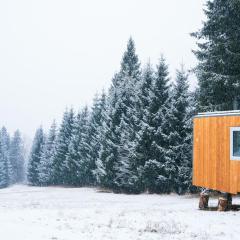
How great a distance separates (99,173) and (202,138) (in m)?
23.3

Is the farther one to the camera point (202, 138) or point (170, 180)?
point (170, 180)

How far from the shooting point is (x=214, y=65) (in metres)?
27.0

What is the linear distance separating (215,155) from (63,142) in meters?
48.2

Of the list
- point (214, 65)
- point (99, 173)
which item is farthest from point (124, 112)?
point (214, 65)

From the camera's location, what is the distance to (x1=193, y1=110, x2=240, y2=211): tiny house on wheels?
18.5 metres

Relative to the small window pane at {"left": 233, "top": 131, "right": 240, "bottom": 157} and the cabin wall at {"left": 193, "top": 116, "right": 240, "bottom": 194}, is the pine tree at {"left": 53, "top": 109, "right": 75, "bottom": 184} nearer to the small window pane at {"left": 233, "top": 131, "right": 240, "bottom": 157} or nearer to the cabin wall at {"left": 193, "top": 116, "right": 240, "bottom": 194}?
the cabin wall at {"left": 193, "top": 116, "right": 240, "bottom": 194}

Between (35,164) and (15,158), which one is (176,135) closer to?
(35,164)

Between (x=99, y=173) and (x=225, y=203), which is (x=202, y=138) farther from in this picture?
(x=99, y=173)

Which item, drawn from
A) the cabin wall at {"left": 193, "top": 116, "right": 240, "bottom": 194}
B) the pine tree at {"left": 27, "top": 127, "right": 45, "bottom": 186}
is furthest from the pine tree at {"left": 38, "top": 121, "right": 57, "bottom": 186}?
the cabin wall at {"left": 193, "top": 116, "right": 240, "bottom": 194}

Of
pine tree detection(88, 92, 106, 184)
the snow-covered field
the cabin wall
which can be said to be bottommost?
the snow-covered field

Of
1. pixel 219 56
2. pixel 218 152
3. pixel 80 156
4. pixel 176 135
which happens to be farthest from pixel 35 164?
pixel 218 152

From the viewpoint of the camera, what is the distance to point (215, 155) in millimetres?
19766

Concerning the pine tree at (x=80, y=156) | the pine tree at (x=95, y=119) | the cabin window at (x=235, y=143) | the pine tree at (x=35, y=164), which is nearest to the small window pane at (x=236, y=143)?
the cabin window at (x=235, y=143)

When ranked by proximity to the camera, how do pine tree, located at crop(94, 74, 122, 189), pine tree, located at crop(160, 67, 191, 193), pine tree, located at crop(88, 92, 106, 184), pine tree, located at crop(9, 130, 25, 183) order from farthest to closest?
pine tree, located at crop(9, 130, 25, 183)
pine tree, located at crop(88, 92, 106, 184)
pine tree, located at crop(94, 74, 122, 189)
pine tree, located at crop(160, 67, 191, 193)
